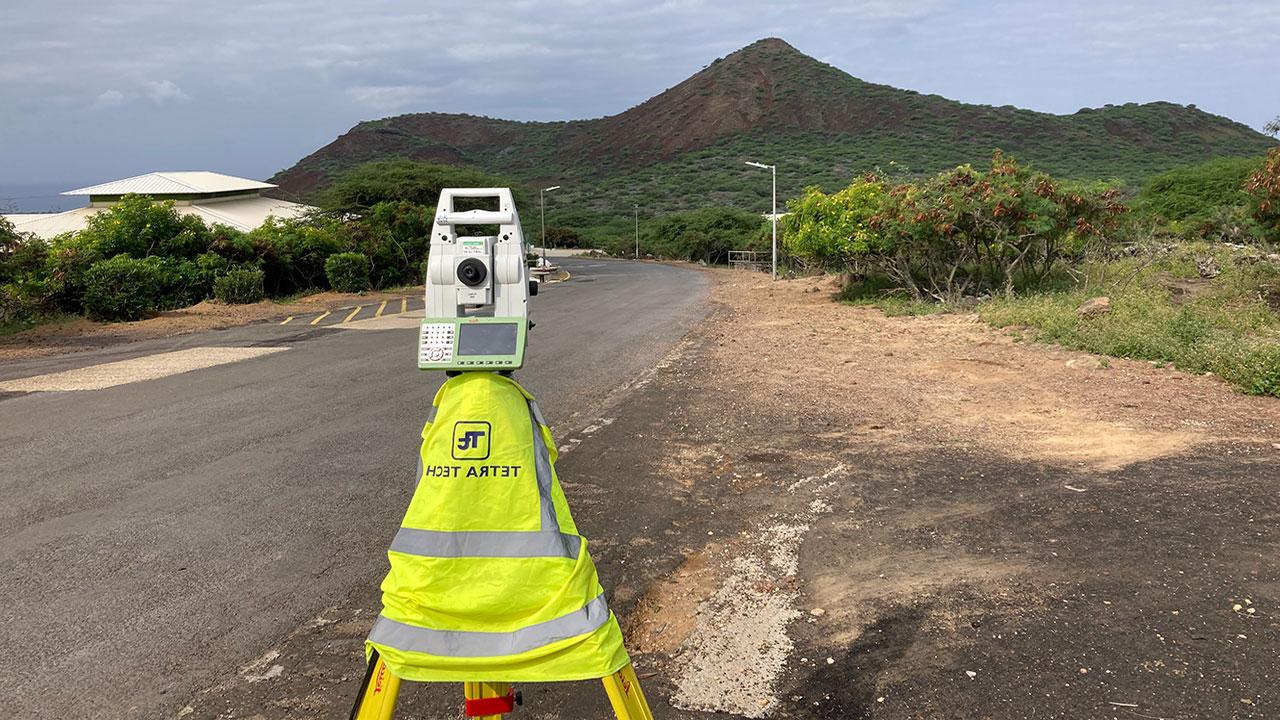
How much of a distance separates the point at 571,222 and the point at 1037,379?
3620 inches

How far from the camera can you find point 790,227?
28.8m

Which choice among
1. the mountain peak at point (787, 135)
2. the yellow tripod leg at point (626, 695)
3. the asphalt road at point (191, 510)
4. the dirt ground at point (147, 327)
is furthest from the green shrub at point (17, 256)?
the mountain peak at point (787, 135)

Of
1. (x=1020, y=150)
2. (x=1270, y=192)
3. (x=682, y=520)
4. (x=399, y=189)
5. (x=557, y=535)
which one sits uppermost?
(x=1020, y=150)

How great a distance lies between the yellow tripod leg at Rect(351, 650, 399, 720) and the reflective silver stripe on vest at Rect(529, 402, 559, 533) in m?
0.58

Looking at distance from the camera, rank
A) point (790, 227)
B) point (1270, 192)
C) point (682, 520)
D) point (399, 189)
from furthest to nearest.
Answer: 1. point (399, 189)
2. point (790, 227)
3. point (1270, 192)
4. point (682, 520)

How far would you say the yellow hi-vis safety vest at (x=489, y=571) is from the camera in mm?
2170

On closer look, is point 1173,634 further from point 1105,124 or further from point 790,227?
point 1105,124

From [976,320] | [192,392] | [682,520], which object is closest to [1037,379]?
[976,320]

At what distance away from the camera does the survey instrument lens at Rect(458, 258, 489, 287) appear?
2805 mm

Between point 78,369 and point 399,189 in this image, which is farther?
point 399,189

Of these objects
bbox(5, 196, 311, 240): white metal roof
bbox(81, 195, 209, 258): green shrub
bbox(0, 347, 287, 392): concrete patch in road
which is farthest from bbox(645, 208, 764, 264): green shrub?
bbox(0, 347, 287, 392): concrete patch in road

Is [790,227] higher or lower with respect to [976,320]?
higher

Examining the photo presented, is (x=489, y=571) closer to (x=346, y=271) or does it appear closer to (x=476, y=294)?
(x=476, y=294)

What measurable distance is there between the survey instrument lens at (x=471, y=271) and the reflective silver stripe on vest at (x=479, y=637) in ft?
3.82
